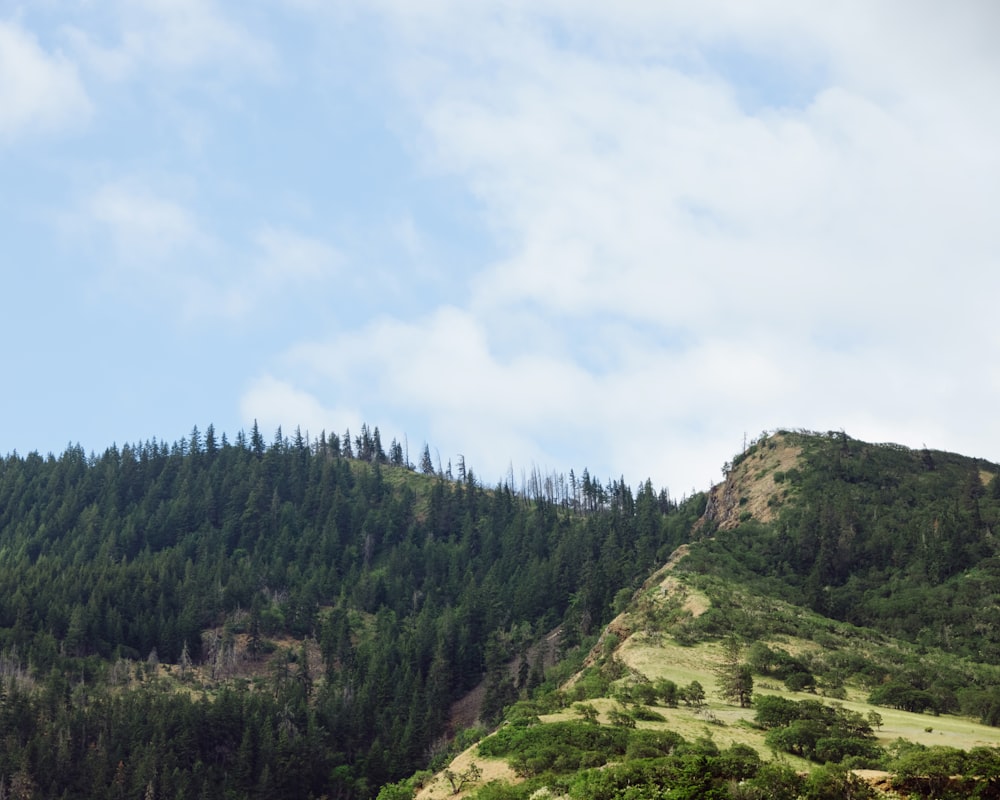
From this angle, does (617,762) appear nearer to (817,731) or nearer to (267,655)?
(817,731)

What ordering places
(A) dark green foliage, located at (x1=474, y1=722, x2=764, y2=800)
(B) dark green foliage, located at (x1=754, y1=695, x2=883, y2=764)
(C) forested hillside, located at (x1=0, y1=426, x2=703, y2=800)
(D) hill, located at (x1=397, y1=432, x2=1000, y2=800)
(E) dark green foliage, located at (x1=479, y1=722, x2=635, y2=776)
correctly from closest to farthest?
(A) dark green foliage, located at (x1=474, y1=722, x2=764, y2=800), (D) hill, located at (x1=397, y1=432, x2=1000, y2=800), (B) dark green foliage, located at (x1=754, y1=695, x2=883, y2=764), (E) dark green foliage, located at (x1=479, y1=722, x2=635, y2=776), (C) forested hillside, located at (x1=0, y1=426, x2=703, y2=800)

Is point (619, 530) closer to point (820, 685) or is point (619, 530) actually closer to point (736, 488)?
point (736, 488)

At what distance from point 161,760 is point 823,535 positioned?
81.4 meters

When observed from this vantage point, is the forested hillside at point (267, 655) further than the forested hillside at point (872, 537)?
Yes

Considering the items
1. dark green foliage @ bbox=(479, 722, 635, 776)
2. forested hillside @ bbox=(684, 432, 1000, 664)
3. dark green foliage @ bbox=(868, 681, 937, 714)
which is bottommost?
dark green foliage @ bbox=(479, 722, 635, 776)

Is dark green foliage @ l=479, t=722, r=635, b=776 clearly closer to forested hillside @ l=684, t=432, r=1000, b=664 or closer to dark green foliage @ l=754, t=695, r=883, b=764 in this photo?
dark green foliage @ l=754, t=695, r=883, b=764

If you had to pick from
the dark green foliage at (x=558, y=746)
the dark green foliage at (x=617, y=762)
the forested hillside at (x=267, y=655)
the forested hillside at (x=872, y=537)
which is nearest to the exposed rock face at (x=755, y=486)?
the forested hillside at (x=872, y=537)

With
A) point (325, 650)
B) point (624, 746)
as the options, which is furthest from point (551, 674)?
point (624, 746)

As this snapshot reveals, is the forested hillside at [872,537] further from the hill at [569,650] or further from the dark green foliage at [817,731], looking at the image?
the dark green foliage at [817,731]

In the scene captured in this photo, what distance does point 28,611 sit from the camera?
15825 cm

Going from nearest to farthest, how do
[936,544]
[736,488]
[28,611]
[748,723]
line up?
[748,723] → [936,544] → [28,611] → [736,488]

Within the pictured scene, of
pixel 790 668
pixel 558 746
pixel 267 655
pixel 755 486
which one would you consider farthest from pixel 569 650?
pixel 558 746

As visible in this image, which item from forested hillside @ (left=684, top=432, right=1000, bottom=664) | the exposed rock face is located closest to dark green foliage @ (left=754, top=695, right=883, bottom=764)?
forested hillside @ (left=684, top=432, right=1000, bottom=664)

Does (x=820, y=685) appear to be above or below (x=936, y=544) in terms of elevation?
below
